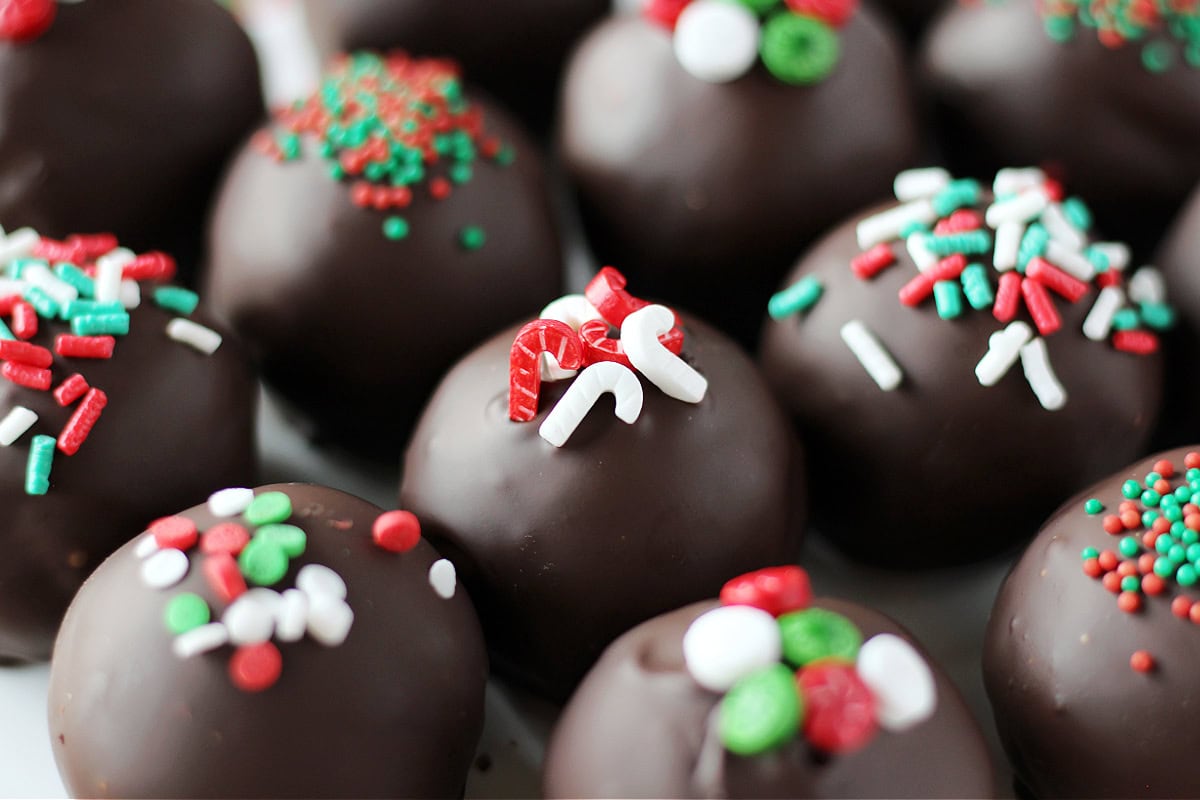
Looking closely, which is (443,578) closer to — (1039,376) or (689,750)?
(689,750)

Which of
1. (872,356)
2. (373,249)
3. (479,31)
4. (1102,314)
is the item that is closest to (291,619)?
(373,249)

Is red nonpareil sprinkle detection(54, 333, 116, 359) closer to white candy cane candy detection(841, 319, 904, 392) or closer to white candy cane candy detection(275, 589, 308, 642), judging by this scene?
white candy cane candy detection(275, 589, 308, 642)

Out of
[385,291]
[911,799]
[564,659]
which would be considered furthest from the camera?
[385,291]

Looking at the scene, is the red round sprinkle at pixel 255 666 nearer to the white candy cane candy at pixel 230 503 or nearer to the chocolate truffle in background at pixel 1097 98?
the white candy cane candy at pixel 230 503

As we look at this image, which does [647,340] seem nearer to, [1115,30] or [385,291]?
[385,291]

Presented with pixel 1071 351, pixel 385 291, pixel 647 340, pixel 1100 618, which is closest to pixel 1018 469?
pixel 1071 351

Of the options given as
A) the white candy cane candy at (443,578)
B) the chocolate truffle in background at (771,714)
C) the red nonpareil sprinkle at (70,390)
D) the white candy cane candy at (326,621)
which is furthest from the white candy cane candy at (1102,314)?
the red nonpareil sprinkle at (70,390)

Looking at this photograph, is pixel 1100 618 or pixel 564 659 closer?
pixel 1100 618
